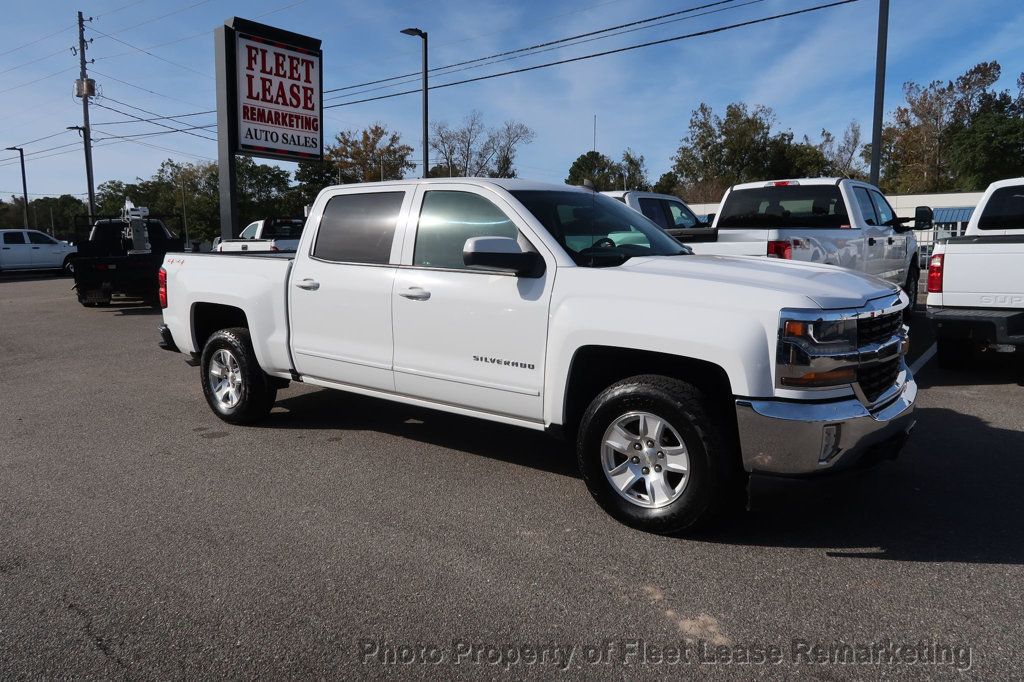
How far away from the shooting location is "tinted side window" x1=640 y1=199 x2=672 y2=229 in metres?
11.4

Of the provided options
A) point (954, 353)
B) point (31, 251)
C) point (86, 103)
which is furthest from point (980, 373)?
point (86, 103)

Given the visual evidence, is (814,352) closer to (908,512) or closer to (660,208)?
(908,512)

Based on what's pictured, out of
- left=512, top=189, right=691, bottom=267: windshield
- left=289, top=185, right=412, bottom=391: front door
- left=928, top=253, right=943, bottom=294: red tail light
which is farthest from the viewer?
left=928, top=253, right=943, bottom=294: red tail light

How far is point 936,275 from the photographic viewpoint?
7254 millimetres

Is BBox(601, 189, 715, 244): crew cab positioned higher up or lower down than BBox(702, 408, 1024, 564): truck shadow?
higher up

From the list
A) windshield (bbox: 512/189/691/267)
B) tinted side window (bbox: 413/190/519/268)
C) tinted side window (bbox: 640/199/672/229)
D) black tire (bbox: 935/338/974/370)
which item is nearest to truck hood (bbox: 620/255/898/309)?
windshield (bbox: 512/189/691/267)

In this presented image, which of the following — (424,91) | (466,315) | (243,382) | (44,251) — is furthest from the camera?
(44,251)

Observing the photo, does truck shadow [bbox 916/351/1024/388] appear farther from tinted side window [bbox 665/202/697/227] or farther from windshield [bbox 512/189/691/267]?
tinted side window [bbox 665/202/697/227]

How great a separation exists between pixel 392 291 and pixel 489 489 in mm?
1428

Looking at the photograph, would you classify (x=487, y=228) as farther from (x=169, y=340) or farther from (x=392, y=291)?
(x=169, y=340)

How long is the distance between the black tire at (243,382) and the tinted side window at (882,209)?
8.03 metres

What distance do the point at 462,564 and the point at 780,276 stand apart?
2195mm

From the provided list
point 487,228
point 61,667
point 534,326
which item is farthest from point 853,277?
point 61,667

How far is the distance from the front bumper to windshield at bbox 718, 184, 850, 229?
2.20m
